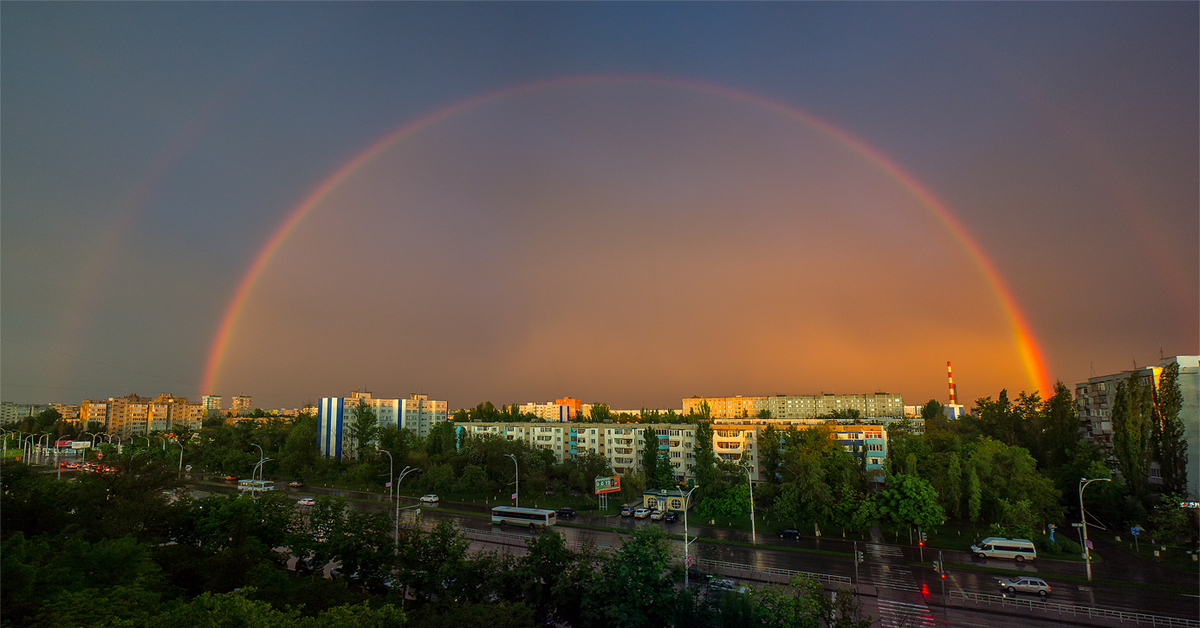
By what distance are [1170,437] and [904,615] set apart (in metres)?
29.9

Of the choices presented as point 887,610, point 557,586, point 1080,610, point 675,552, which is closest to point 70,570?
point 557,586

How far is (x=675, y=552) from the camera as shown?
33.7 meters

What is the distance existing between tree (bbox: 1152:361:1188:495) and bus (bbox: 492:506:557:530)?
40846 mm

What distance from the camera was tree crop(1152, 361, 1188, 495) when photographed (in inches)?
1486

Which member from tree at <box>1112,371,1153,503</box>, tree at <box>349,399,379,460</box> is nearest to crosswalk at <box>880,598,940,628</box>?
tree at <box>1112,371,1153,503</box>

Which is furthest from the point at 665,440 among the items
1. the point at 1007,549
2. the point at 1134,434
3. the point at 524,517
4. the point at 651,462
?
the point at 1134,434

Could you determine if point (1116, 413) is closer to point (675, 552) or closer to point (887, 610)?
point (887, 610)

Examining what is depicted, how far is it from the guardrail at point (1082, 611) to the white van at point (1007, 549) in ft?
29.4

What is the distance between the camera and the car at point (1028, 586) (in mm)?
26312

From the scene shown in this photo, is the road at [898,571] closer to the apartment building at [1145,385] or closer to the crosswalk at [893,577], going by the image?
the crosswalk at [893,577]

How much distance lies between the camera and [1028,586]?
2641cm

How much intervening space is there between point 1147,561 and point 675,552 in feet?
86.8

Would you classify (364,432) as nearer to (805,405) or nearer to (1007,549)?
(1007,549)

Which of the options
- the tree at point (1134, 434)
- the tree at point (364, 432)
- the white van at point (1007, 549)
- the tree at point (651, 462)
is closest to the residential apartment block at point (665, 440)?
the tree at point (651, 462)
